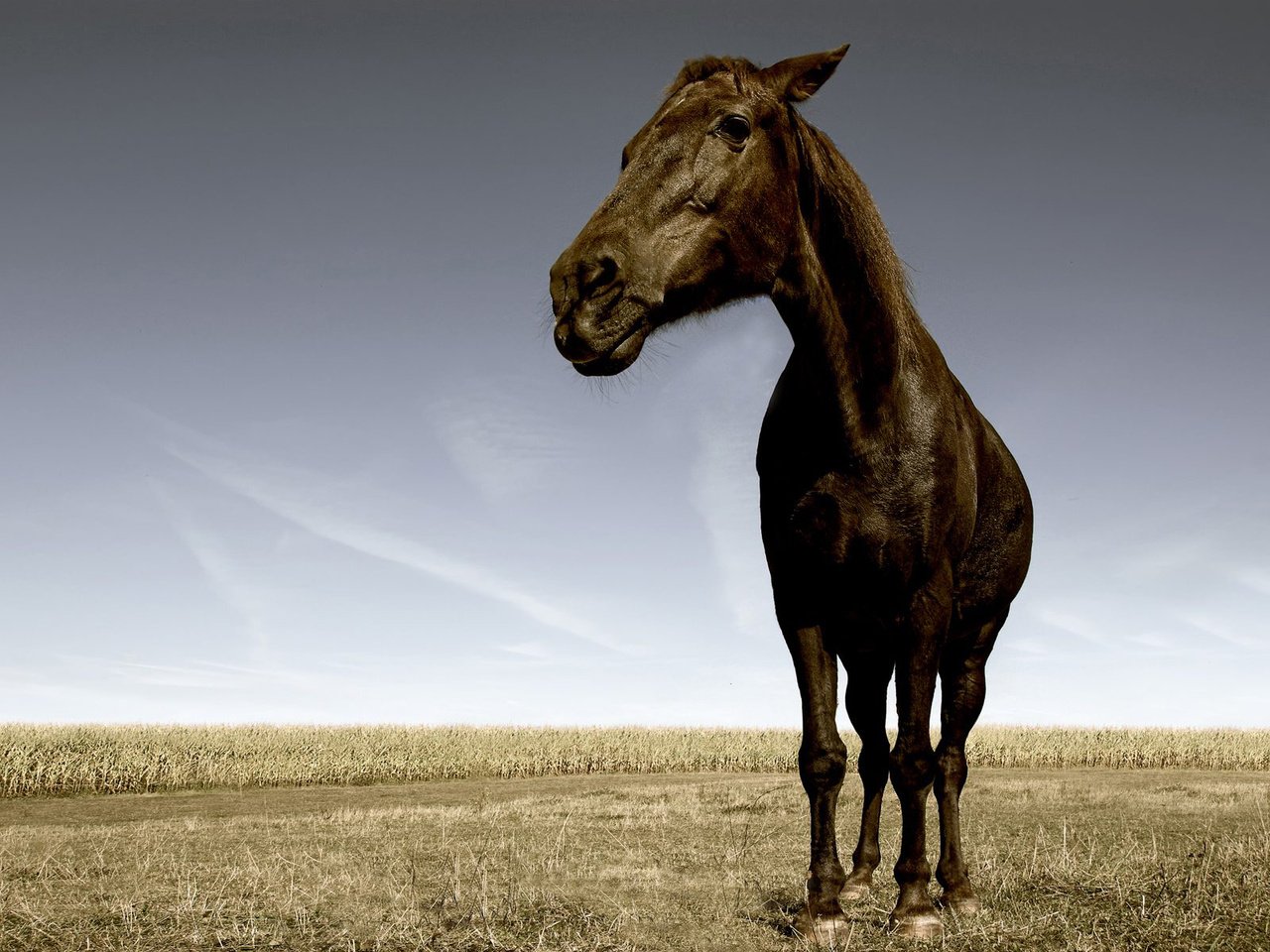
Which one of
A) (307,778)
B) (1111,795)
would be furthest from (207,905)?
(307,778)

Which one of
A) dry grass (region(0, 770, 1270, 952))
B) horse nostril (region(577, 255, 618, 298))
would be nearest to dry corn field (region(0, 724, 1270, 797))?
dry grass (region(0, 770, 1270, 952))

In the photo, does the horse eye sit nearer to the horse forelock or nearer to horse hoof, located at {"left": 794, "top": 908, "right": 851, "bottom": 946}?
the horse forelock

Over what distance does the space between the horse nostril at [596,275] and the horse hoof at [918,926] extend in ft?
10.1

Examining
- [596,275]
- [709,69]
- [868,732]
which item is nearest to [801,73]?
[709,69]

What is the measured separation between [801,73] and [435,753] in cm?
3426

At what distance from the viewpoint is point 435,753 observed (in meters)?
34.7

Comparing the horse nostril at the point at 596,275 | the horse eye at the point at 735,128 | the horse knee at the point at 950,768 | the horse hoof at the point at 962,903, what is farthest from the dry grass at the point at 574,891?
the horse eye at the point at 735,128

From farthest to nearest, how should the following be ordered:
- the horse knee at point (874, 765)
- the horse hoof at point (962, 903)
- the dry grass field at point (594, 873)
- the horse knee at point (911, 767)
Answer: the horse knee at point (874, 765) → the horse hoof at point (962, 903) → the dry grass field at point (594, 873) → the horse knee at point (911, 767)

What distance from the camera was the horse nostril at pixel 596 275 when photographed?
3.09m

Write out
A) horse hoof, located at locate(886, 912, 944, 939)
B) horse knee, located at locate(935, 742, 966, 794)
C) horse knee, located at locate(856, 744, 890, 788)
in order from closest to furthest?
horse hoof, located at locate(886, 912, 944, 939), horse knee, located at locate(856, 744, 890, 788), horse knee, located at locate(935, 742, 966, 794)

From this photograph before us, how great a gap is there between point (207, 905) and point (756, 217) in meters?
4.72

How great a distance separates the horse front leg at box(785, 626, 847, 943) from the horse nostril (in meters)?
1.84

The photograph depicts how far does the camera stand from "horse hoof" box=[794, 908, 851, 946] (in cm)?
396

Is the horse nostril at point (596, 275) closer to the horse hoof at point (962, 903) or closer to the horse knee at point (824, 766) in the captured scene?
the horse knee at point (824, 766)
